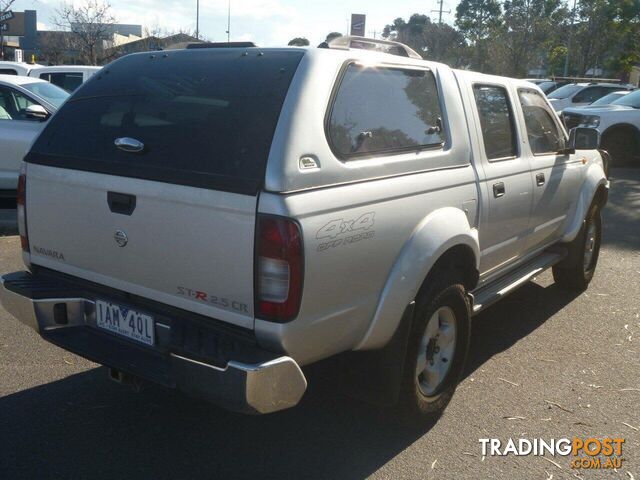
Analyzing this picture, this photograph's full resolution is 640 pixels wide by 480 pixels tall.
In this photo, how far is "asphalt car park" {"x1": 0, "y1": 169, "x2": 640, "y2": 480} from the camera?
3.34 metres

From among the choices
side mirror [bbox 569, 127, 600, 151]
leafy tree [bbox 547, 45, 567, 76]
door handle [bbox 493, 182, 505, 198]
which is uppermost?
leafy tree [bbox 547, 45, 567, 76]

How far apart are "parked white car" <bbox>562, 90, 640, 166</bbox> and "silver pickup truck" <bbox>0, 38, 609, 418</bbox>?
11.5 metres

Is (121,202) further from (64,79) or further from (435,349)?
(64,79)

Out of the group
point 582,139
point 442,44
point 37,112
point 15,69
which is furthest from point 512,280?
point 442,44

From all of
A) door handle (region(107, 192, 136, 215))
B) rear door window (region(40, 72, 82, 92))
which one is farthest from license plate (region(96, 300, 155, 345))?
rear door window (region(40, 72, 82, 92))

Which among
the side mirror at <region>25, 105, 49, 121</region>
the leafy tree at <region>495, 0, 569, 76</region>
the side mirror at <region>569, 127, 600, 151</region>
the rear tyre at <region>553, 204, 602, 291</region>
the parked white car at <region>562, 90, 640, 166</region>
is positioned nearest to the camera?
the side mirror at <region>569, 127, 600, 151</region>

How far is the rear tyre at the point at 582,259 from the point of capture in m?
6.03

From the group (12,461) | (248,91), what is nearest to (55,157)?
(248,91)

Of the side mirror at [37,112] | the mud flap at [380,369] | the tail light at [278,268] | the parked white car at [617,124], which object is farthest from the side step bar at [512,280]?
the parked white car at [617,124]

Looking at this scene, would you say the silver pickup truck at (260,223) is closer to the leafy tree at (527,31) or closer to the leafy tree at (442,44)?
the leafy tree at (527,31)

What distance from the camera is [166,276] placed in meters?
3.11

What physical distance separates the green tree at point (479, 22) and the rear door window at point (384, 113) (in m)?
43.4

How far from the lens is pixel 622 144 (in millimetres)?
14703

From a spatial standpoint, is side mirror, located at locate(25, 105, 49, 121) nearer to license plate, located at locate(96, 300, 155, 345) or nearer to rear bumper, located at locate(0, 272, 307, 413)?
rear bumper, located at locate(0, 272, 307, 413)
